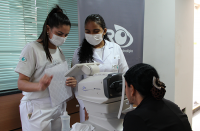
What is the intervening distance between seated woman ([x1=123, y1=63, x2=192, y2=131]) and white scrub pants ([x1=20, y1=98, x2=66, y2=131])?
78cm

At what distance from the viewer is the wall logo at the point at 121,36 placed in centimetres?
223

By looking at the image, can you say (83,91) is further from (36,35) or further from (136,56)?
(136,56)

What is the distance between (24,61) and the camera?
1214 mm

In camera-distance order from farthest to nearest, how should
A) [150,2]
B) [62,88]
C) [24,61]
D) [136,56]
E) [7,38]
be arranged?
[150,2] < [136,56] < [7,38] < [62,88] < [24,61]

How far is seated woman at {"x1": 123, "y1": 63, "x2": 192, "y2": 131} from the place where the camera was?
2.51 feet

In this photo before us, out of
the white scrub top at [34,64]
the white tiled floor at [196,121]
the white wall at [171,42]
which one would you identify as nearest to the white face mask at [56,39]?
the white scrub top at [34,64]

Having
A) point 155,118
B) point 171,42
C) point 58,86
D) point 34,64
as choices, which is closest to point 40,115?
point 58,86

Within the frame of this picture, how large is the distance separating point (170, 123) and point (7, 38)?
187 centimetres

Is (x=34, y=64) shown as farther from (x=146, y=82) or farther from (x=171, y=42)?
(x=171, y=42)

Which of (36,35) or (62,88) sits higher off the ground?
(36,35)

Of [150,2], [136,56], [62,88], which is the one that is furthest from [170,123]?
[150,2]

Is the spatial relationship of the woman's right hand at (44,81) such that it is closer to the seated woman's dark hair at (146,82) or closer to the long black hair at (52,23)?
the long black hair at (52,23)

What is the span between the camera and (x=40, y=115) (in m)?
1.23

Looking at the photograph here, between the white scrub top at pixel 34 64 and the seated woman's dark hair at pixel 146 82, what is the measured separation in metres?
0.85
